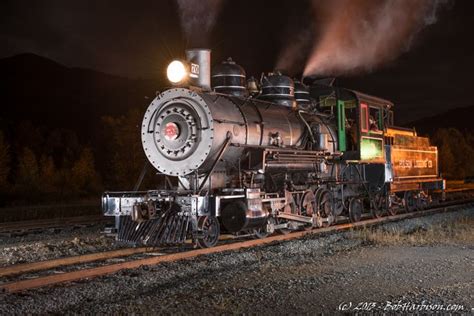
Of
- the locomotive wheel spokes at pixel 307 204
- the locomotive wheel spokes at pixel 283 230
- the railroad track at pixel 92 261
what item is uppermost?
the locomotive wheel spokes at pixel 307 204

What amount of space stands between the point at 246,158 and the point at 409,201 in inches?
391

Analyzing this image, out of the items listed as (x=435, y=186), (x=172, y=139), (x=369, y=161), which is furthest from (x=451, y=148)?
(x=172, y=139)

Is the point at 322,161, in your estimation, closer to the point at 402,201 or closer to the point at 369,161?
the point at 369,161

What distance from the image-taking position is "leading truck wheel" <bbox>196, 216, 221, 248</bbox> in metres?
10.2

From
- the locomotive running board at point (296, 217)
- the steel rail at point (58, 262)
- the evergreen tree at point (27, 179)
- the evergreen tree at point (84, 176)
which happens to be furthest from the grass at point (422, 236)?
the evergreen tree at point (84, 176)

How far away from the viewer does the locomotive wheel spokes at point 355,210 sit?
51.8 feet

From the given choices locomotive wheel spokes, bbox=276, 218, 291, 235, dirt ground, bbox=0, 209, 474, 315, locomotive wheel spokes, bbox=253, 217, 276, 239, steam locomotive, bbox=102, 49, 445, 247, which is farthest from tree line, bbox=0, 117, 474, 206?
dirt ground, bbox=0, 209, 474, 315

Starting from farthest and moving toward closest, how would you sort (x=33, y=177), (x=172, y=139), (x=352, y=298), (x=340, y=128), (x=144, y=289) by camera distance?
(x=33, y=177) → (x=340, y=128) → (x=172, y=139) → (x=144, y=289) → (x=352, y=298)

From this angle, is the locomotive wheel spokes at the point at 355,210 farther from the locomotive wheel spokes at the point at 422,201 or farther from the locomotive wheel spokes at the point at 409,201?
the locomotive wheel spokes at the point at 422,201

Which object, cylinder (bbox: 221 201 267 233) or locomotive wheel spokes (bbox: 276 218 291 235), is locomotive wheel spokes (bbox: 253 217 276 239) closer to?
locomotive wheel spokes (bbox: 276 218 291 235)

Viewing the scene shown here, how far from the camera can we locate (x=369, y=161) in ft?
52.9

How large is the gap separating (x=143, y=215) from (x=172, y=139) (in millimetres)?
1820

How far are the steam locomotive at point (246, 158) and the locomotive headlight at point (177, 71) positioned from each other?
0.02 metres

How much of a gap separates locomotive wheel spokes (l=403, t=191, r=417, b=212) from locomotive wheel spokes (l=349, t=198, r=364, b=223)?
357 cm
